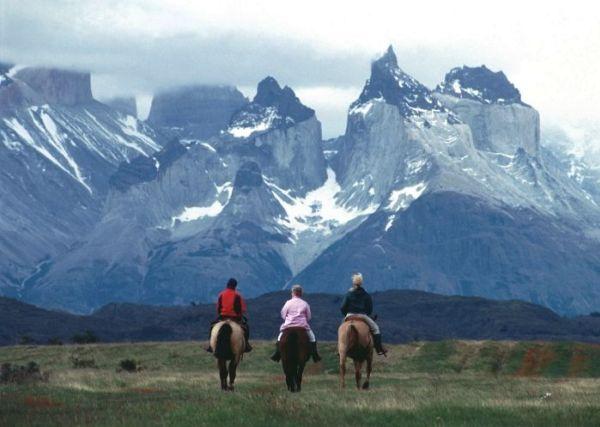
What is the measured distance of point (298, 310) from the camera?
5322cm

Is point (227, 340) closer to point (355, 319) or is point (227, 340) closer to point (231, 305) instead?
point (231, 305)

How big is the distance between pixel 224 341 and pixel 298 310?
2.59 meters

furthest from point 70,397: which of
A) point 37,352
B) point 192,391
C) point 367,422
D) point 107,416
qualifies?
point 37,352

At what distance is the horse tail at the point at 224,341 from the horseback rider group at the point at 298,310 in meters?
0.49

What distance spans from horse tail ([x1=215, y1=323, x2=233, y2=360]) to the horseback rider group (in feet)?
1.62

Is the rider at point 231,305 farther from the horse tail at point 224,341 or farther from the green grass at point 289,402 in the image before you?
the green grass at point 289,402

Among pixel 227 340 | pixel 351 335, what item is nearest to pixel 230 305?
pixel 227 340

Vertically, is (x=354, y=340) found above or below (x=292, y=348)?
above

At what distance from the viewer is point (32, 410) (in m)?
47.2

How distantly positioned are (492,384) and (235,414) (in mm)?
20271

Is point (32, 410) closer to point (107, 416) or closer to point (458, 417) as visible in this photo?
point (107, 416)

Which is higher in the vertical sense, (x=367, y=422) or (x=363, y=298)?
(x=363, y=298)

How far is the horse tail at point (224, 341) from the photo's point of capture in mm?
53469

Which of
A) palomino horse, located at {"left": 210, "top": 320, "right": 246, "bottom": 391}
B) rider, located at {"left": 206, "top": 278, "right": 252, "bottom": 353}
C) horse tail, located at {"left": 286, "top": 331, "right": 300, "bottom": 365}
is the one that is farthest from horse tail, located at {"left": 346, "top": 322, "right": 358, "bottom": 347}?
palomino horse, located at {"left": 210, "top": 320, "right": 246, "bottom": 391}
